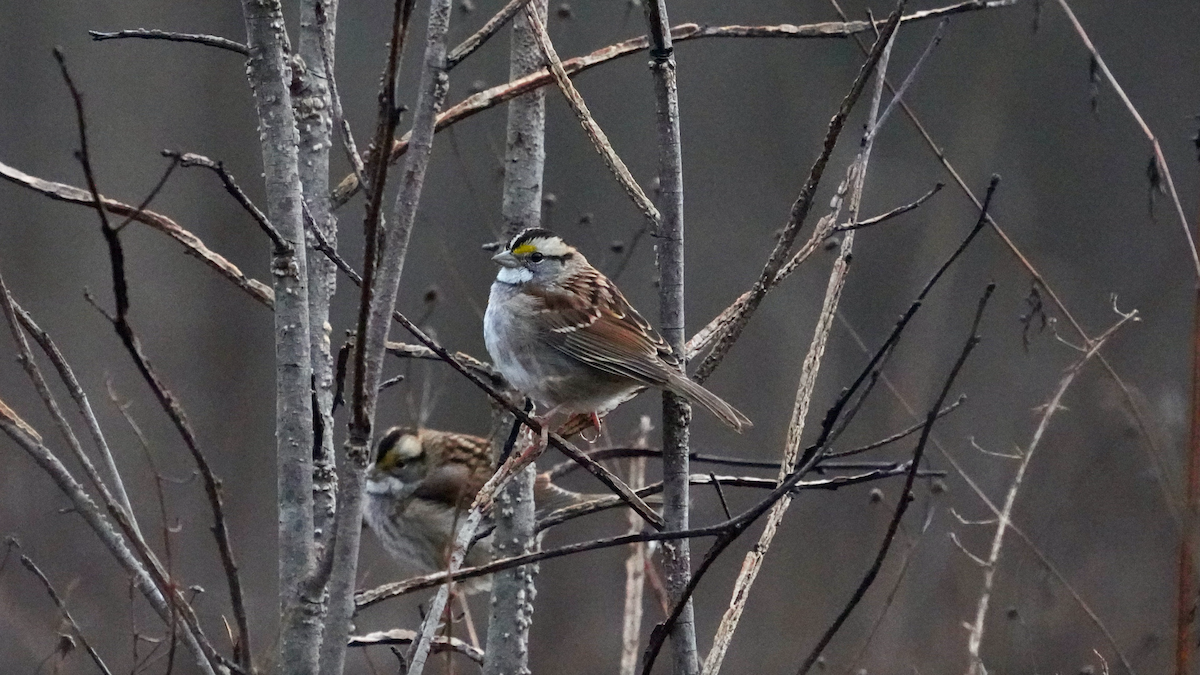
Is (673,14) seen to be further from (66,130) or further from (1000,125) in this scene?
(66,130)

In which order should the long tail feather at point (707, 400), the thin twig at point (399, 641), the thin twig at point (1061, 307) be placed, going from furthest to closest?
the long tail feather at point (707, 400)
the thin twig at point (1061, 307)
the thin twig at point (399, 641)

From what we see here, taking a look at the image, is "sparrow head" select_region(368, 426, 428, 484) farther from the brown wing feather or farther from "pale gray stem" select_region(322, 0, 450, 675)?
"pale gray stem" select_region(322, 0, 450, 675)

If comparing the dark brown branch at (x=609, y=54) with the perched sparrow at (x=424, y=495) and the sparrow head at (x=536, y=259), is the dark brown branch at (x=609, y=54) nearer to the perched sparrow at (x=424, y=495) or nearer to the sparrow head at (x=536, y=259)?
the sparrow head at (x=536, y=259)

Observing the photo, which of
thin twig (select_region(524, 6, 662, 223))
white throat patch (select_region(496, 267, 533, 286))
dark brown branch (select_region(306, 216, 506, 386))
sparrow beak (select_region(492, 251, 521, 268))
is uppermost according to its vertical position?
thin twig (select_region(524, 6, 662, 223))

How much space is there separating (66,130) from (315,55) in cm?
688

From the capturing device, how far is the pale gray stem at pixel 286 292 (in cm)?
192

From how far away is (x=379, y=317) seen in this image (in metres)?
1.56

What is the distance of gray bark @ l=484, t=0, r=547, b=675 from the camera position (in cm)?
284

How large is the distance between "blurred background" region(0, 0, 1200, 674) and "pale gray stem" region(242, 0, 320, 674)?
563 cm

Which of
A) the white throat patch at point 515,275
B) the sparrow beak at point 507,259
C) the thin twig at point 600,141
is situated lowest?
the white throat patch at point 515,275

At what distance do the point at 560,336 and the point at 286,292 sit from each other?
1.80 m

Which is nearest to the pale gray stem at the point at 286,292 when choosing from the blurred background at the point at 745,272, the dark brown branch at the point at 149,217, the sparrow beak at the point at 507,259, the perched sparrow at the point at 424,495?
the dark brown branch at the point at 149,217

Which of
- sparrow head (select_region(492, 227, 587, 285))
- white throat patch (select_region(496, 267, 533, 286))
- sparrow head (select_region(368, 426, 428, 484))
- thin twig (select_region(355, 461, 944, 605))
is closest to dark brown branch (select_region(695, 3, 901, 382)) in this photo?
thin twig (select_region(355, 461, 944, 605))

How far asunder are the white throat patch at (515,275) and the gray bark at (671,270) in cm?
166
